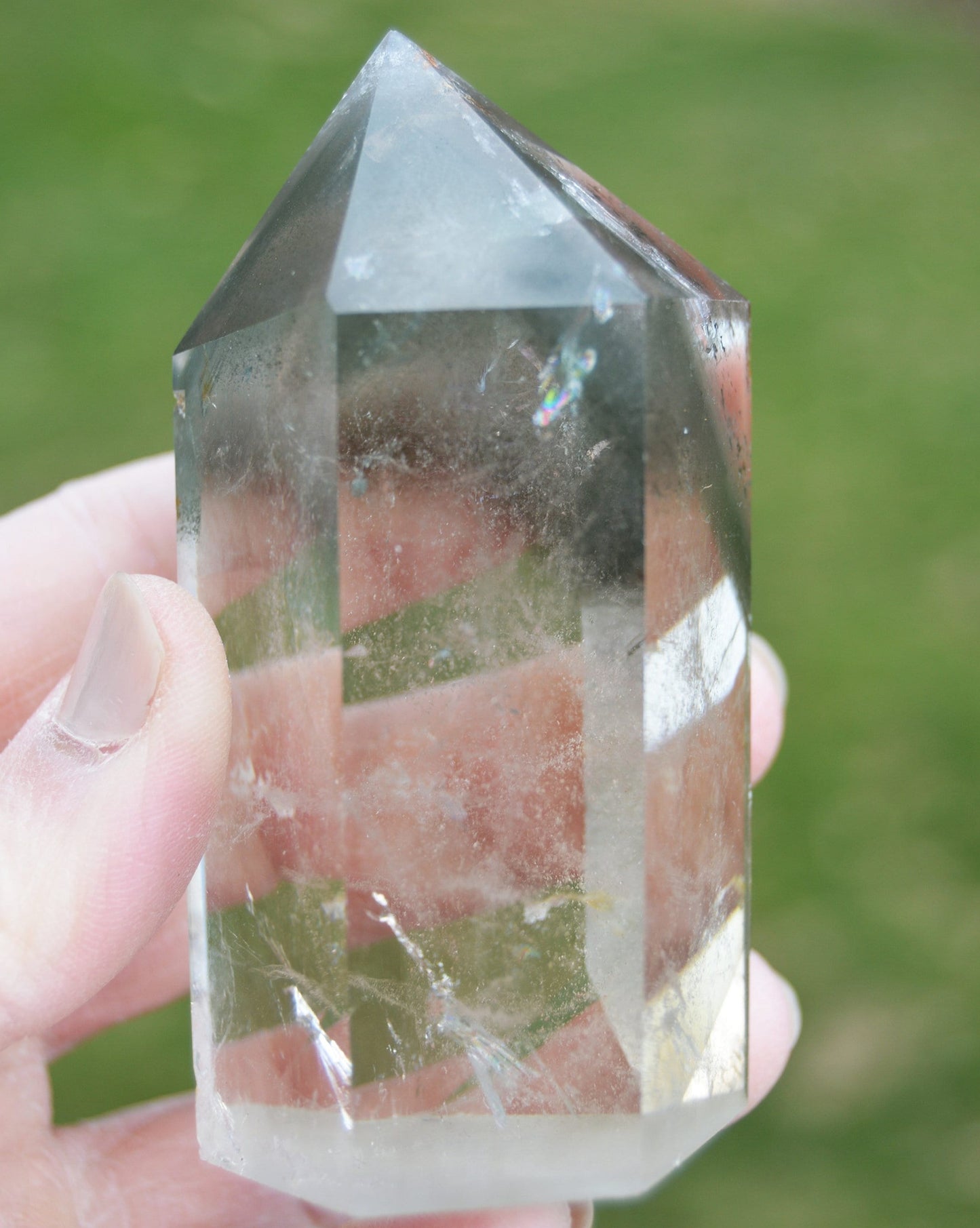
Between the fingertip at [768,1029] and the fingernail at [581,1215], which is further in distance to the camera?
the fingertip at [768,1029]

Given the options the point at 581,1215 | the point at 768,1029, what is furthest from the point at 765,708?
the point at 581,1215

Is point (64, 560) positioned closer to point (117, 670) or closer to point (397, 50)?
point (117, 670)

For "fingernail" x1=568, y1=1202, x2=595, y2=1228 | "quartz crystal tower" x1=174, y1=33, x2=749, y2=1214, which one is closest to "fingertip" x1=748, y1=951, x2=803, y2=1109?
"fingernail" x1=568, y1=1202, x2=595, y2=1228

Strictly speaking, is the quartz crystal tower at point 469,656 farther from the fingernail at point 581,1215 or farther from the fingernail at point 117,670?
the fingernail at point 581,1215

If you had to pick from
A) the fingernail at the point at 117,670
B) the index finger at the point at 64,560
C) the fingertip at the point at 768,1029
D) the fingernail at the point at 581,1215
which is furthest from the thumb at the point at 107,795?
the fingertip at the point at 768,1029

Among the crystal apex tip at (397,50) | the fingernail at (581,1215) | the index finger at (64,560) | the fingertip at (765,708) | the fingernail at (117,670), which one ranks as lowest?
the fingernail at (581,1215)

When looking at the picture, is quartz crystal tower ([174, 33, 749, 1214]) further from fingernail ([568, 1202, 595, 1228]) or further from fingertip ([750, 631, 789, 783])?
fingertip ([750, 631, 789, 783])
